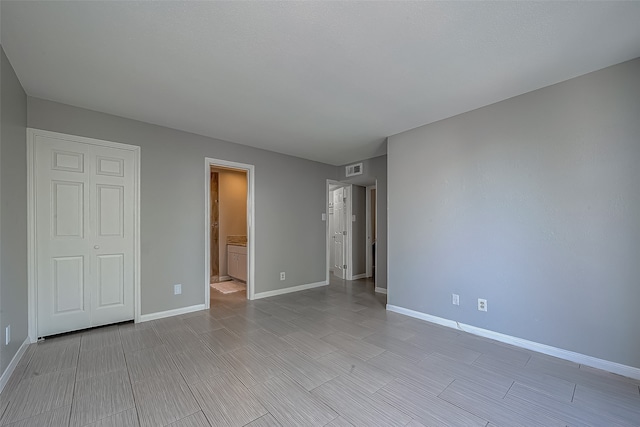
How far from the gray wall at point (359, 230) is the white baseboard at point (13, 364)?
4.84 m

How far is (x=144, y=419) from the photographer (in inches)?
61.5

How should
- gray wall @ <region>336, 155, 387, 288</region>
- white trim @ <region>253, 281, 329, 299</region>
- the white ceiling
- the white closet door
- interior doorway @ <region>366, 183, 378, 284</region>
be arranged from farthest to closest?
interior doorway @ <region>366, 183, 378, 284</region> < gray wall @ <region>336, 155, 387, 288</region> < white trim @ <region>253, 281, 329, 299</region> < the white closet door < the white ceiling

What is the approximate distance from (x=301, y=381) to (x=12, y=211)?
2.69 m

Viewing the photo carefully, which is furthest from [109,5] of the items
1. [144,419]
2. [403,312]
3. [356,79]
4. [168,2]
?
[403,312]

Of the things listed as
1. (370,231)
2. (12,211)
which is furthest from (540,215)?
(12,211)

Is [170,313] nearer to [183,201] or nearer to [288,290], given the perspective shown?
[183,201]

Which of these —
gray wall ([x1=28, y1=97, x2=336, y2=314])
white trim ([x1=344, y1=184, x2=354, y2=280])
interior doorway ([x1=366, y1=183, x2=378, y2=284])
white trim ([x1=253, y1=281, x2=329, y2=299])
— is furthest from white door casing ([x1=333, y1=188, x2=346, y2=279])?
gray wall ([x1=28, y1=97, x2=336, y2=314])

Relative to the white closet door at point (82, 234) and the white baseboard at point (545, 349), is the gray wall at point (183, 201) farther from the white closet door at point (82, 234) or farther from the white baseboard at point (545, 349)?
the white baseboard at point (545, 349)

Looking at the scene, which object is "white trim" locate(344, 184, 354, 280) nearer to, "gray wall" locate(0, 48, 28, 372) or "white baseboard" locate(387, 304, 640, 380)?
"white baseboard" locate(387, 304, 640, 380)

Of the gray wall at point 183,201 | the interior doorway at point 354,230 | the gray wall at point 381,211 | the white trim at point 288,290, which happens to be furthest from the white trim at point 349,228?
the gray wall at point 183,201

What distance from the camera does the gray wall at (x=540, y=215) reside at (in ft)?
6.81

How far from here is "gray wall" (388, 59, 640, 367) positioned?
2076 millimetres

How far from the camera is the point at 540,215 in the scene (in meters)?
2.45

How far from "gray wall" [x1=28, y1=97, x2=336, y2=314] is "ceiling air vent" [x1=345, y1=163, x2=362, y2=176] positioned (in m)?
1.03
